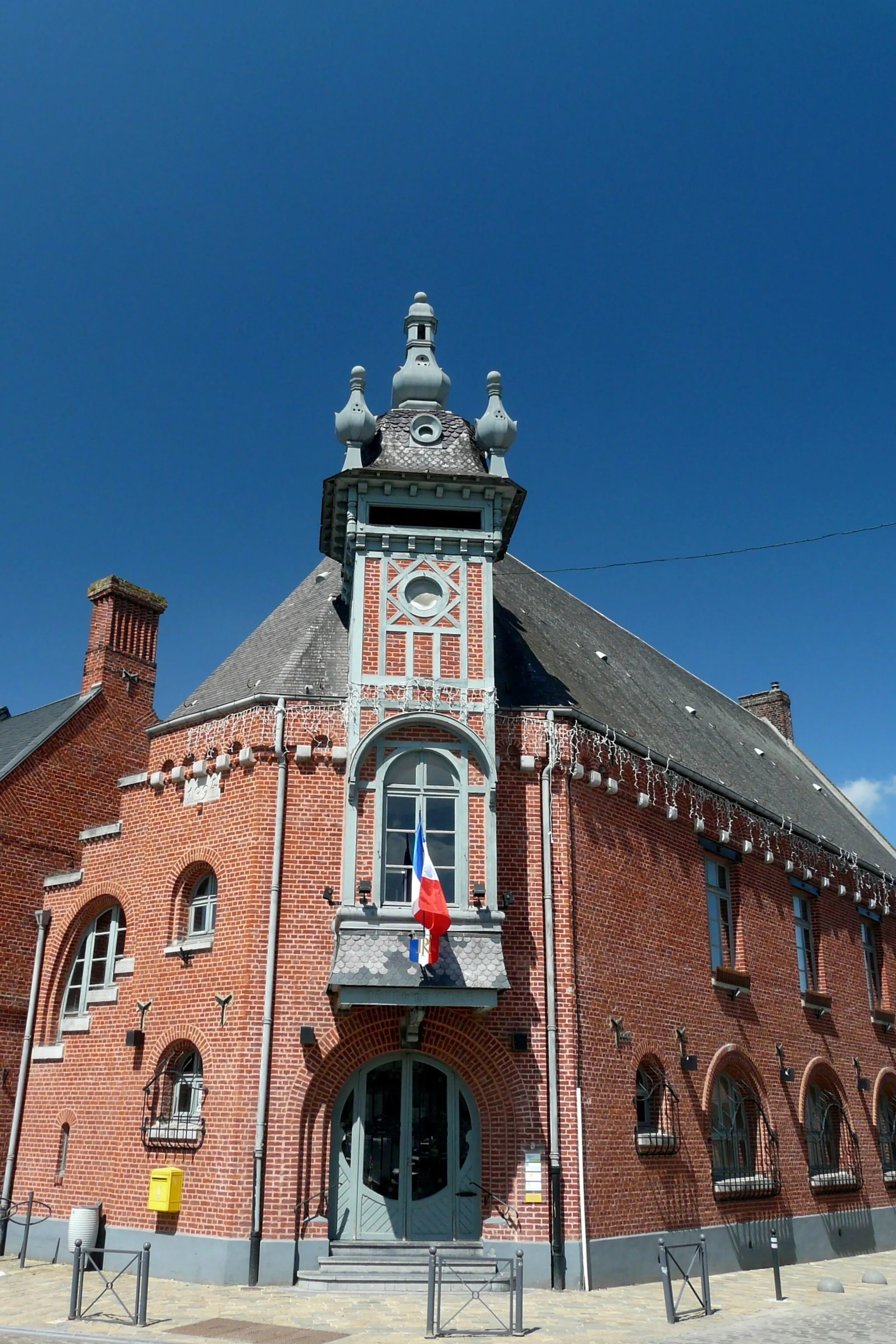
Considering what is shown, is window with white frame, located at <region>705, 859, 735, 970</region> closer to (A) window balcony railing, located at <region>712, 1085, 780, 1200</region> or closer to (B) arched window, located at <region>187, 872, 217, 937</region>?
(A) window balcony railing, located at <region>712, 1085, 780, 1200</region>

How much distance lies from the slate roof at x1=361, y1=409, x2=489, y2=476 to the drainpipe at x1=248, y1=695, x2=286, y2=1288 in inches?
173

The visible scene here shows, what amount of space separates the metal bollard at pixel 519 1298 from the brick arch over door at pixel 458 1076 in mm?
3446

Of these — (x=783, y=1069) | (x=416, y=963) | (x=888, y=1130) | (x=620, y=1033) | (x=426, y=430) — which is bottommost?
(x=888, y=1130)

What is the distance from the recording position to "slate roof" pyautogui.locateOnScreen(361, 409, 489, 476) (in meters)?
19.0

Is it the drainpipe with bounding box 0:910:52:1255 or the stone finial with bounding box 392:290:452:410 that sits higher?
the stone finial with bounding box 392:290:452:410

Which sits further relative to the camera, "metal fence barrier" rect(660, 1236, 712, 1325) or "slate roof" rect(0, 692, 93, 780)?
"slate roof" rect(0, 692, 93, 780)

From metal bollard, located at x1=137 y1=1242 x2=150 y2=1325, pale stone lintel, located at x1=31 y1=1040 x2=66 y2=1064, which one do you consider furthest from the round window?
metal bollard, located at x1=137 y1=1242 x2=150 y2=1325

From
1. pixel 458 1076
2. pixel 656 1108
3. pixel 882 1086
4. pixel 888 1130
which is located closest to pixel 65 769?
pixel 458 1076

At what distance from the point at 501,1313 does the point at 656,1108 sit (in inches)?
219

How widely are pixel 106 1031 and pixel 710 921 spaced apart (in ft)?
34.8

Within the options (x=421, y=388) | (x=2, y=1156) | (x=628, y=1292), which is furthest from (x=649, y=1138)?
(x=421, y=388)

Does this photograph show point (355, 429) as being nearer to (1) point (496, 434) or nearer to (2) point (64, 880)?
(1) point (496, 434)

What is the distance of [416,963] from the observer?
1549 centimetres

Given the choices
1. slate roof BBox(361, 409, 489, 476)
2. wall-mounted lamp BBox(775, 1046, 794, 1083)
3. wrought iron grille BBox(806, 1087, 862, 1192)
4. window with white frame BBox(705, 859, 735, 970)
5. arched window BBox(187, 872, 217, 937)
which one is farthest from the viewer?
wrought iron grille BBox(806, 1087, 862, 1192)
